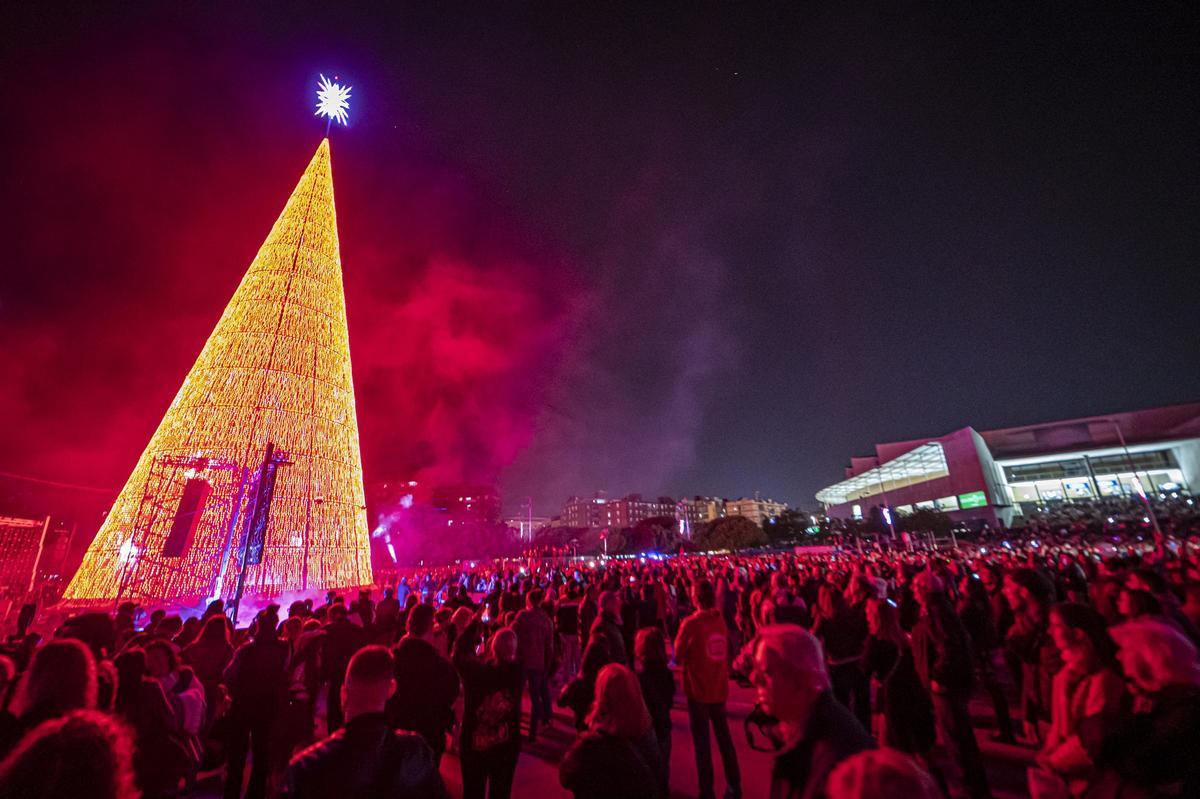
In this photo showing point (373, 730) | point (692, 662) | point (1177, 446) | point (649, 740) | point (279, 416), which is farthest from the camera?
point (1177, 446)

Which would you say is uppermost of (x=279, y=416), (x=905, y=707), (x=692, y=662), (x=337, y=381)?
(x=337, y=381)

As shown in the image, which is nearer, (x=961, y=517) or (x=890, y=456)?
(x=961, y=517)

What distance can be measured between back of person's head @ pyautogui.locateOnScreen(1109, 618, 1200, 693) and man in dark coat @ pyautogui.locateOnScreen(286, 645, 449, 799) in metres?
4.00

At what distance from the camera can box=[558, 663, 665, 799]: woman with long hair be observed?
2.62 meters

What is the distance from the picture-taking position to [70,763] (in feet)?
5.55

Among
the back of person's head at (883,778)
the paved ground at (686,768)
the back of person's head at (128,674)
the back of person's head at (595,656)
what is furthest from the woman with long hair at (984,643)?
the back of person's head at (128,674)

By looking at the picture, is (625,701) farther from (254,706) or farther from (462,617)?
(462,617)

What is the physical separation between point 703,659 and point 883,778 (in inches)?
170

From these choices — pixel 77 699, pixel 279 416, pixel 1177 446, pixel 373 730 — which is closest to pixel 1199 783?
pixel 373 730

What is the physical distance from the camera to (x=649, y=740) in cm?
319

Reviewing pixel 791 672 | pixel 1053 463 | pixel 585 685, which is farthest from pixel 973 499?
pixel 791 672

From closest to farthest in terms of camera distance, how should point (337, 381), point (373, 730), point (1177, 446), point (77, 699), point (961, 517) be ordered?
point (373, 730)
point (77, 699)
point (337, 381)
point (1177, 446)
point (961, 517)

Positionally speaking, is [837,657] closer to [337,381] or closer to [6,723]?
[6,723]

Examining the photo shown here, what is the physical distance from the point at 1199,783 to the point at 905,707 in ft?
7.20
